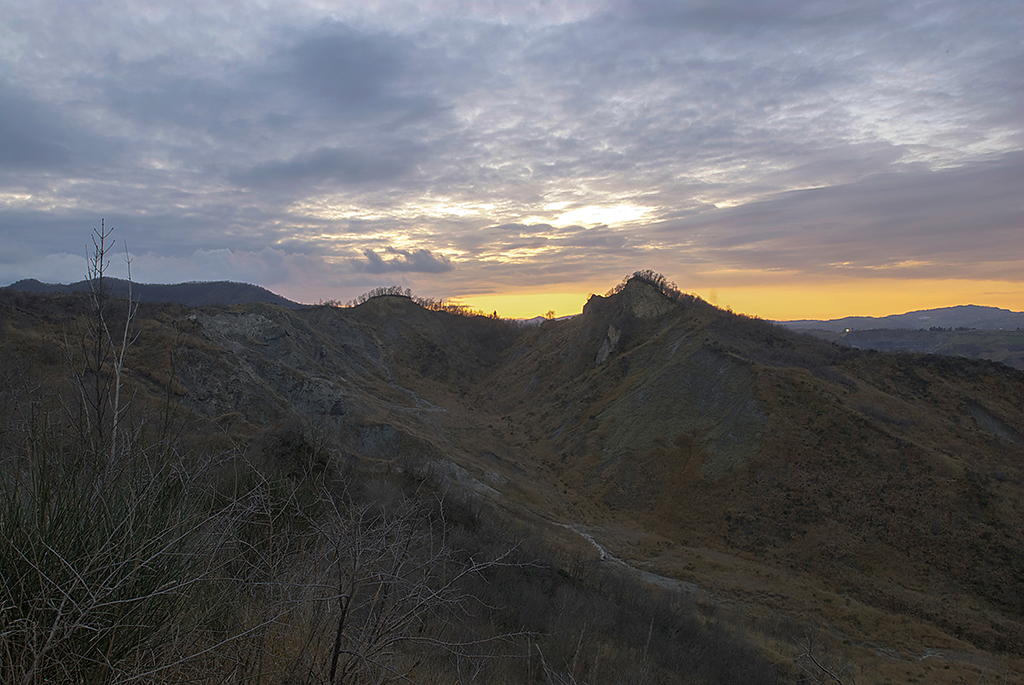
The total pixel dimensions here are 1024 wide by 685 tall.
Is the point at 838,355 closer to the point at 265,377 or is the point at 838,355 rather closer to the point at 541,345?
the point at 541,345

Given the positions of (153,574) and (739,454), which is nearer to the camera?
(153,574)

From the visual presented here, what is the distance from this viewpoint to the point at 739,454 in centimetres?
2323

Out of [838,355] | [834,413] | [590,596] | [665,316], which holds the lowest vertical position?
[590,596]

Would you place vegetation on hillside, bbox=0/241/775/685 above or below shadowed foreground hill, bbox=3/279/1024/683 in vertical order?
above

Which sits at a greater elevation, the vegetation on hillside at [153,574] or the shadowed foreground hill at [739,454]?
the vegetation on hillside at [153,574]

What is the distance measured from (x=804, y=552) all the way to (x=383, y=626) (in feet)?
64.4

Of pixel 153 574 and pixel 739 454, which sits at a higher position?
pixel 153 574

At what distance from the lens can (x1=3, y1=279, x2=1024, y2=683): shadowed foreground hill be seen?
15.5 metres

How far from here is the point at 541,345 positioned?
5712cm

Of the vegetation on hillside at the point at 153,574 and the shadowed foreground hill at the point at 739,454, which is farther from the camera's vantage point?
the shadowed foreground hill at the point at 739,454

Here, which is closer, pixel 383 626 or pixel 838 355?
pixel 383 626

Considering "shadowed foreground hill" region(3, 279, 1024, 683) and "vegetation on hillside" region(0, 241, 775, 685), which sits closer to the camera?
"vegetation on hillside" region(0, 241, 775, 685)

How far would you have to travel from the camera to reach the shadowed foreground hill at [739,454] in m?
15.5

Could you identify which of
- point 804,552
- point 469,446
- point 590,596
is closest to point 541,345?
point 469,446
